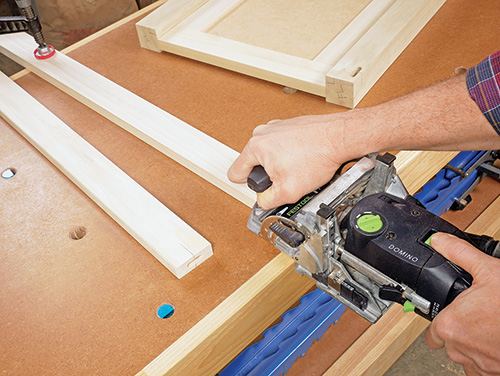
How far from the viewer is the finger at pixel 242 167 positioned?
1028 millimetres

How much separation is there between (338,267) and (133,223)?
18.0 inches

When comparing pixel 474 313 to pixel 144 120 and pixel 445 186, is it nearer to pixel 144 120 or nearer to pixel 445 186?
pixel 144 120

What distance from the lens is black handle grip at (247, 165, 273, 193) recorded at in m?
0.98

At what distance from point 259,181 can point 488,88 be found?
0.48 metres

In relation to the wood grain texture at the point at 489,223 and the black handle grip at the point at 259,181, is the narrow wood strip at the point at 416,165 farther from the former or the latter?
the wood grain texture at the point at 489,223

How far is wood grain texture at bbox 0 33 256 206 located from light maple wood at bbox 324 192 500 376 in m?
0.76

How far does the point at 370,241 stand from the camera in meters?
0.82

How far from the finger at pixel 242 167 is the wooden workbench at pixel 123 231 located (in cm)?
8

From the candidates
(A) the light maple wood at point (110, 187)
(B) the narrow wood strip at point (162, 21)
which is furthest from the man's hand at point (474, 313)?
(B) the narrow wood strip at point (162, 21)

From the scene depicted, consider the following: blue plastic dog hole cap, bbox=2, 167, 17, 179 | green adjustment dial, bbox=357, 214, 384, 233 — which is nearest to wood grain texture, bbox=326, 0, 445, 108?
green adjustment dial, bbox=357, 214, 384, 233

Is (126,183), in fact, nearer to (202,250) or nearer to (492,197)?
(202,250)

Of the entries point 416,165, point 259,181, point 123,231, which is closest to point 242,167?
point 259,181

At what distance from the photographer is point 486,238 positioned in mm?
871

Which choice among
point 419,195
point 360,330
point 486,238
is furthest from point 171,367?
point 419,195
